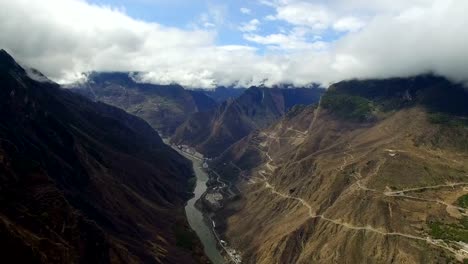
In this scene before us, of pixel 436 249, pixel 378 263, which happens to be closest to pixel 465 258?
pixel 436 249

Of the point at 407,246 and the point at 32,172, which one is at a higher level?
the point at 32,172

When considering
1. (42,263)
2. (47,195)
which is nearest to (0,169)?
(47,195)

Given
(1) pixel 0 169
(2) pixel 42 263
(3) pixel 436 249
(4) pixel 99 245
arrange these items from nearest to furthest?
(2) pixel 42 263, (1) pixel 0 169, (4) pixel 99 245, (3) pixel 436 249

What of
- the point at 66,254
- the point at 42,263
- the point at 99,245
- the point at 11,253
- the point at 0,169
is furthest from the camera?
the point at 99,245

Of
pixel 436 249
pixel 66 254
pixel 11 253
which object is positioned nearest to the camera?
pixel 11 253

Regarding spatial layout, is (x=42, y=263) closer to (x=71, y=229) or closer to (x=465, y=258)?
(x=71, y=229)

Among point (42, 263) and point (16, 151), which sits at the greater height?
point (16, 151)

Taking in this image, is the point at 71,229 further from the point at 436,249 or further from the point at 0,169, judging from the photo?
the point at 436,249

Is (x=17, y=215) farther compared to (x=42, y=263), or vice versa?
(x=17, y=215)

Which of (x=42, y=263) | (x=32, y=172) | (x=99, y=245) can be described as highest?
(x=32, y=172)
